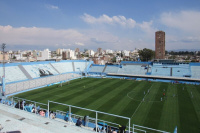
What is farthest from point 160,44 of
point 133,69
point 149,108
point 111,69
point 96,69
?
point 149,108

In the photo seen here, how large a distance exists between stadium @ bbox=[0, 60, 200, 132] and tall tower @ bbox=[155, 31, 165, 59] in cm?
4906

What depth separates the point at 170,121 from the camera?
1428 centimetres

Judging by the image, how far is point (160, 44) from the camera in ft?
296

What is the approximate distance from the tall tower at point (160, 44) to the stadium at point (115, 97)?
49058 millimetres

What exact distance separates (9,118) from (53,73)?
32.6m

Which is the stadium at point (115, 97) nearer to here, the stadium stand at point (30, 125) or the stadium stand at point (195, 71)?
the stadium stand at point (195, 71)

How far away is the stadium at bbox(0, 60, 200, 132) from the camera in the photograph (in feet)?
44.2

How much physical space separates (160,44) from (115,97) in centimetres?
7891

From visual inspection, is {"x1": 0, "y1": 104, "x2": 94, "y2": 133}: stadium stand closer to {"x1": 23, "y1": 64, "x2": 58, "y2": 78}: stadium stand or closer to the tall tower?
{"x1": 23, "y1": 64, "x2": 58, "y2": 78}: stadium stand

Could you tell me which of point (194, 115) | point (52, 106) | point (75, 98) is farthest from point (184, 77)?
point (52, 106)

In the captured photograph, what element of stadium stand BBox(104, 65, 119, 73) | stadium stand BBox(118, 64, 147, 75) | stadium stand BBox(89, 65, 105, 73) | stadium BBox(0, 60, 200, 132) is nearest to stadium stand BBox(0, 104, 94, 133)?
stadium BBox(0, 60, 200, 132)

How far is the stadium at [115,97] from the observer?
13.5 m

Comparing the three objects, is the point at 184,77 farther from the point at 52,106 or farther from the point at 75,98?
the point at 52,106

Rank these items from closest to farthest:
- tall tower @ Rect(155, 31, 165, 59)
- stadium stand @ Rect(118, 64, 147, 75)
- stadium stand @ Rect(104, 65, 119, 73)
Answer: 1. stadium stand @ Rect(118, 64, 147, 75)
2. stadium stand @ Rect(104, 65, 119, 73)
3. tall tower @ Rect(155, 31, 165, 59)
